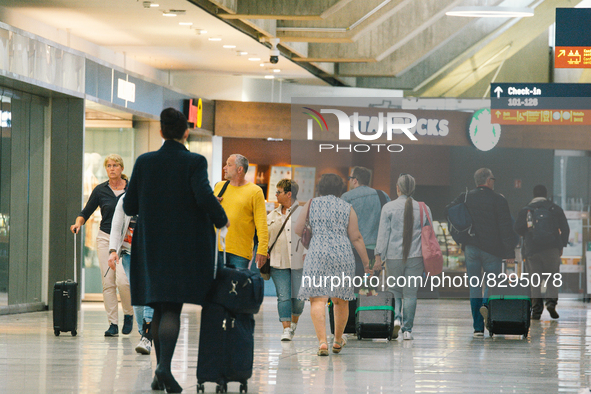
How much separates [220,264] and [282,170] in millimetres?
13446

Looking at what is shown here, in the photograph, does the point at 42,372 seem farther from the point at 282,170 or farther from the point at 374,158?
the point at 282,170

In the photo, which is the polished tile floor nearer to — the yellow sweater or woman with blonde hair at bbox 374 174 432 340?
woman with blonde hair at bbox 374 174 432 340

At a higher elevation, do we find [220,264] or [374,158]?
[374,158]

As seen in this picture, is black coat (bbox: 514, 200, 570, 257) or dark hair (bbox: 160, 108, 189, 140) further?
black coat (bbox: 514, 200, 570, 257)

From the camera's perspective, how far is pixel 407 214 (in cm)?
913

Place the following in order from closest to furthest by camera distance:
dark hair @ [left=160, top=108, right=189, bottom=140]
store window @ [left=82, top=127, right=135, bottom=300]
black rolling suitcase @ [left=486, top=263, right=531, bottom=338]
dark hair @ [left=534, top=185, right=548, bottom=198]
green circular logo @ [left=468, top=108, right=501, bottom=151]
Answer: dark hair @ [left=160, top=108, right=189, bottom=140]
black rolling suitcase @ [left=486, top=263, right=531, bottom=338]
green circular logo @ [left=468, top=108, right=501, bottom=151]
dark hair @ [left=534, top=185, right=548, bottom=198]
store window @ [left=82, top=127, right=135, bottom=300]

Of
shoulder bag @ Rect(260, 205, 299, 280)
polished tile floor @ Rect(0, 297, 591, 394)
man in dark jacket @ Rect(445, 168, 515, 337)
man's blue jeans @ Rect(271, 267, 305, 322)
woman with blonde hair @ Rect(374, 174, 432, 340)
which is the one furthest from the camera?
man in dark jacket @ Rect(445, 168, 515, 337)

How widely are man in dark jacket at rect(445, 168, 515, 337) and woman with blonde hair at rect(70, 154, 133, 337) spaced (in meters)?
3.65

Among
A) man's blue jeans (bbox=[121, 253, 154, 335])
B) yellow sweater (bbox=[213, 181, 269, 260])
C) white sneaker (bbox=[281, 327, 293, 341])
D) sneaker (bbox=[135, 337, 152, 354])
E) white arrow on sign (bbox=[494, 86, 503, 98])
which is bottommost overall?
white sneaker (bbox=[281, 327, 293, 341])

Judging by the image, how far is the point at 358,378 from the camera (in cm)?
595

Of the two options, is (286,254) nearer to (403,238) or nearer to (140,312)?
(403,238)

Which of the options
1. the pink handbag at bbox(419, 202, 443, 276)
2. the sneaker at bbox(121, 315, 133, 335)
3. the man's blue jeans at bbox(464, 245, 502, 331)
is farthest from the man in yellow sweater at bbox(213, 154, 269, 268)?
the man's blue jeans at bbox(464, 245, 502, 331)

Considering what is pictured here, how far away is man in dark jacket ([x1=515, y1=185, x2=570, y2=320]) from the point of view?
1030cm

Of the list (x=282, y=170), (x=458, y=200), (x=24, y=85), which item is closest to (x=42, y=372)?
(x=458, y=200)
